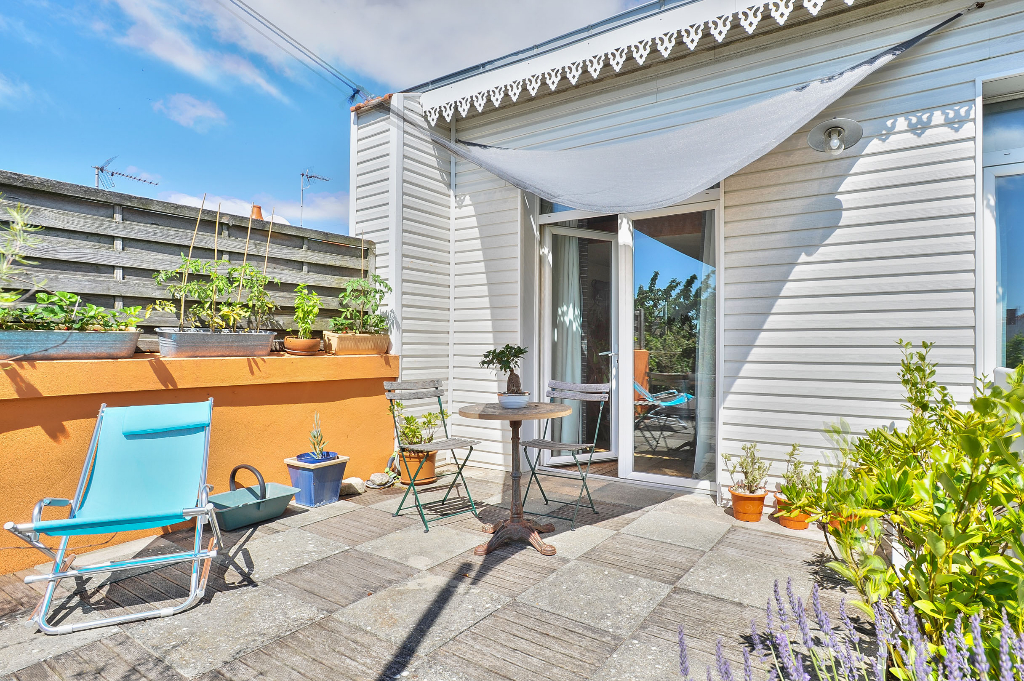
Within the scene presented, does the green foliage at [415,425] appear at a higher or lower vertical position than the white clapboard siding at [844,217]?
lower

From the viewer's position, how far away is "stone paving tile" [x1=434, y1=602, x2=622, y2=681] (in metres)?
2.10

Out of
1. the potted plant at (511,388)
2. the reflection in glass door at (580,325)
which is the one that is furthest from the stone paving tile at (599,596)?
the reflection in glass door at (580,325)

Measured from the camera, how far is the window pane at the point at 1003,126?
3582 mm

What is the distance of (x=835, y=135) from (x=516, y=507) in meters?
3.07

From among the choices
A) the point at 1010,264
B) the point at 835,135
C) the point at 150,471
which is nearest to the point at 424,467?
the point at 150,471

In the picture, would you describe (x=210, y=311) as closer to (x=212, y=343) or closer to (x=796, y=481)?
(x=212, y=343)

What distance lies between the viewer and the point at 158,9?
12.4 m

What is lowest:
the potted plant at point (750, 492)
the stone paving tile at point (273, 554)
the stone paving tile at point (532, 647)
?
the stone paving tile at point (273, 554)

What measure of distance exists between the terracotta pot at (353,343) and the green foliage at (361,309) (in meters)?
0.08

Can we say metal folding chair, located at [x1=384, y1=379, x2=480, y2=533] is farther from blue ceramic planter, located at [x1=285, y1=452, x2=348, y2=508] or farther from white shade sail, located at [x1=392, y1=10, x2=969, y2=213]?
white shade sail, located at [x1=392, y1=10, x2=969, y2=213]

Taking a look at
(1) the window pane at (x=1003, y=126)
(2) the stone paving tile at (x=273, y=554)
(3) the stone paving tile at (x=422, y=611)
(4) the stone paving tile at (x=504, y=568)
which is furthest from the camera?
(1) the window pane at (x=1003, y=126)

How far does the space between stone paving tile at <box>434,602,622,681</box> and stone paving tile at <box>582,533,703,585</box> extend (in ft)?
2.23

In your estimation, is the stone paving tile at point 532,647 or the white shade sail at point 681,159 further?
the white shade sail at point 681,159

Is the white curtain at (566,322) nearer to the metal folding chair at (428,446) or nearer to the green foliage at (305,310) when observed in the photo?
the metal folding chair at (428,446)
